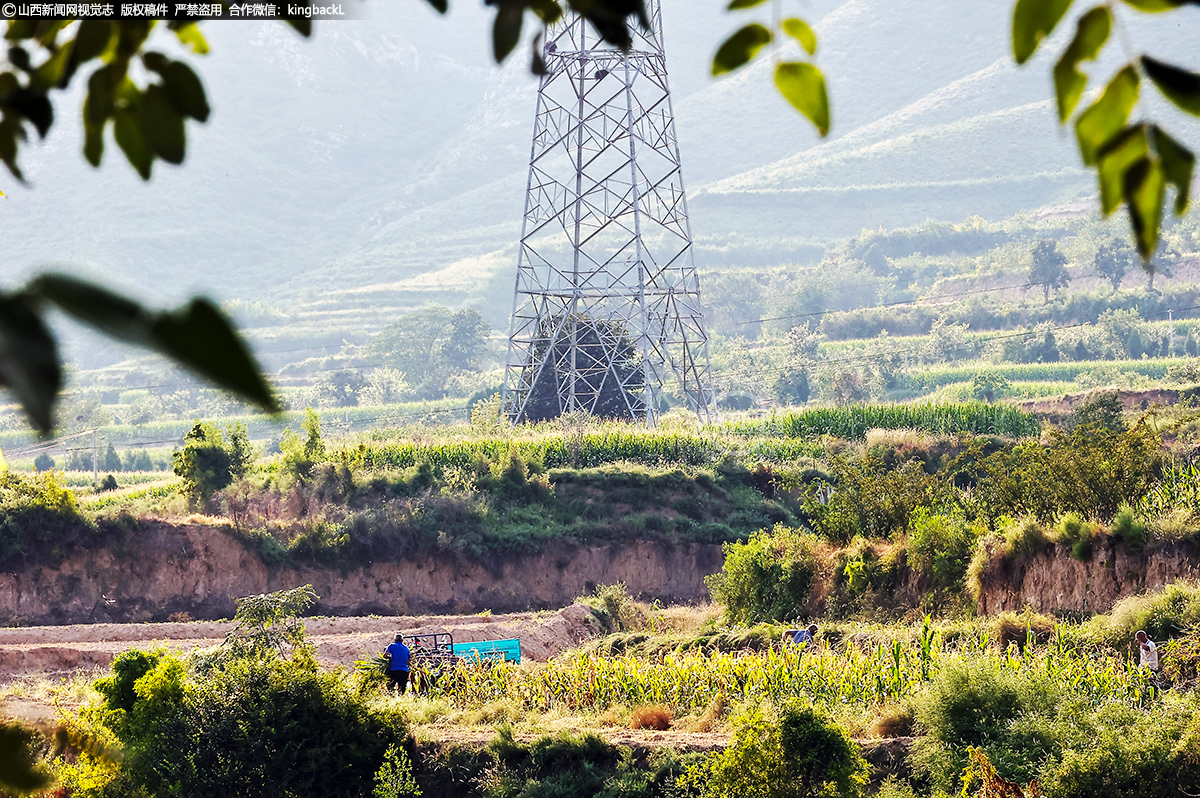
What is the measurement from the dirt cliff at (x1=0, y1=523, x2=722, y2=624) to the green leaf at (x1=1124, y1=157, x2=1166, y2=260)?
24.8m

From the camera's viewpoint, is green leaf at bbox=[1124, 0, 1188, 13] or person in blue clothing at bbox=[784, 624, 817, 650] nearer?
green leaf at bbox=[1124, 0, 1188, 13]

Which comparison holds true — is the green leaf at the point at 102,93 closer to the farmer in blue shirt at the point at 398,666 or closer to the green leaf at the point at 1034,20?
the green leaf at the point at 1034,20

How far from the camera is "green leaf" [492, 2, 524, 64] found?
159 cm

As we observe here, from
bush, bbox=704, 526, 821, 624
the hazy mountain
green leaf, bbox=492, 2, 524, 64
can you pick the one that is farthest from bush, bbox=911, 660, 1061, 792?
the hazy mountain

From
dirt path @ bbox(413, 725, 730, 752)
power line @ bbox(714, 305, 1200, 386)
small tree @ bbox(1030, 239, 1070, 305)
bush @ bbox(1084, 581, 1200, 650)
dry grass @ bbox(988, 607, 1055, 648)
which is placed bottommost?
dirt path @ bbox(413, 725, 730, 752)

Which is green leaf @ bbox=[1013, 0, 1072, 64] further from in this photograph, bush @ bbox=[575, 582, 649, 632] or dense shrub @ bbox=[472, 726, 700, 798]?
bush @ bbox=[575, 582, 649, 632]

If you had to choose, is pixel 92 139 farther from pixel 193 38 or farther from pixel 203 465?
pixel 203 465

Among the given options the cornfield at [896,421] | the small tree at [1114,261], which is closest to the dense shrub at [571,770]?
the cornfield at [896,421]

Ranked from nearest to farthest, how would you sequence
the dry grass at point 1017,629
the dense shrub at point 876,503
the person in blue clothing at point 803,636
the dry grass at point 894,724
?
the dry grass at point 894,724
the dry grass at point 1017,629
the person in blue clothing at point 803,636
the dense shrub at point 876,503

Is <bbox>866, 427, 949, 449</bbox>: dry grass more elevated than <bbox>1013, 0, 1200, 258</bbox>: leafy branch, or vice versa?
<bbox>1013, 0, 1200, 258</bbox>: leafy branch

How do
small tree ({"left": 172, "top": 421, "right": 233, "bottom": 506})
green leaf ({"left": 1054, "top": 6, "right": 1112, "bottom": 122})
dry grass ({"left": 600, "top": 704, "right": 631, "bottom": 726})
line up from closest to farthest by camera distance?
green leaf ({"left": 1054, "top": 6, "right": 1112, "bottom": 122}) < dry grass ({"left": 600, "top": 704, "right": 631, "bottom": 726}) < small tree ({"left": 172, "top": 421, "right": 233, "bottom": 506})

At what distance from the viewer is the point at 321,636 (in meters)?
20.2

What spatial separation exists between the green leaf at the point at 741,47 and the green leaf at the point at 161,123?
741mm

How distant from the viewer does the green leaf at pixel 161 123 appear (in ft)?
5.21
